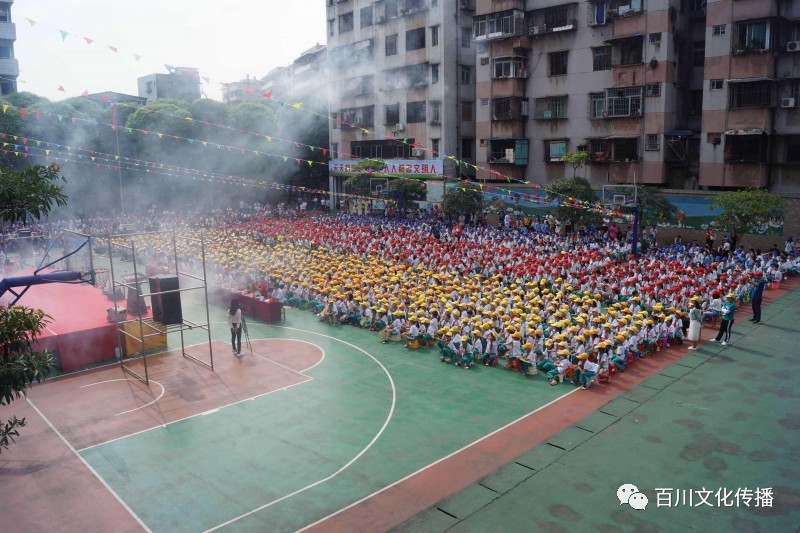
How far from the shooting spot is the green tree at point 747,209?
24.1m

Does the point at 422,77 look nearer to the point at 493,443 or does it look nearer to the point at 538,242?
the point at 538,242

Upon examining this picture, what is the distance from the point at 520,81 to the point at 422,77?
23.1 ft

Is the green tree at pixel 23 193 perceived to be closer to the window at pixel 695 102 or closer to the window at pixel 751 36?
the window at pixel 751 36

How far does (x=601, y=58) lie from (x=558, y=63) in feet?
8.55

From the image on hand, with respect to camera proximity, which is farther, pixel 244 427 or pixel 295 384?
pixel 295 384

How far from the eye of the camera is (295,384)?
14.7m

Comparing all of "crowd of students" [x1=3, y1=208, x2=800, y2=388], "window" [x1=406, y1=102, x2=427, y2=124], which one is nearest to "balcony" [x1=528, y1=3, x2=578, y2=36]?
"window" [x1=406, y1=102, x2=427, y2=124]

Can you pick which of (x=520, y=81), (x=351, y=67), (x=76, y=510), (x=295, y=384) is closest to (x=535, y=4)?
(x=520, y=81)

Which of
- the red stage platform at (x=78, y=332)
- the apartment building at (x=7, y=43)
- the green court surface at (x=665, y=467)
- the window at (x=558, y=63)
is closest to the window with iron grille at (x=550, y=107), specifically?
the window at (x=558, y=63)

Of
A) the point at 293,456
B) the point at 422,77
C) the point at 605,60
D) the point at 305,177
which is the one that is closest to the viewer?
the point at 293,456

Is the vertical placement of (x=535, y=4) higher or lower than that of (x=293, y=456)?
higher

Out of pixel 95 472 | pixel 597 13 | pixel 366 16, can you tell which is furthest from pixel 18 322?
pixel 366 16

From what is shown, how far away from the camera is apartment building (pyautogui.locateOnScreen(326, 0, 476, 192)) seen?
3991 centimetres

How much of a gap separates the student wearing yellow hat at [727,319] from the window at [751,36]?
17.0 meters
